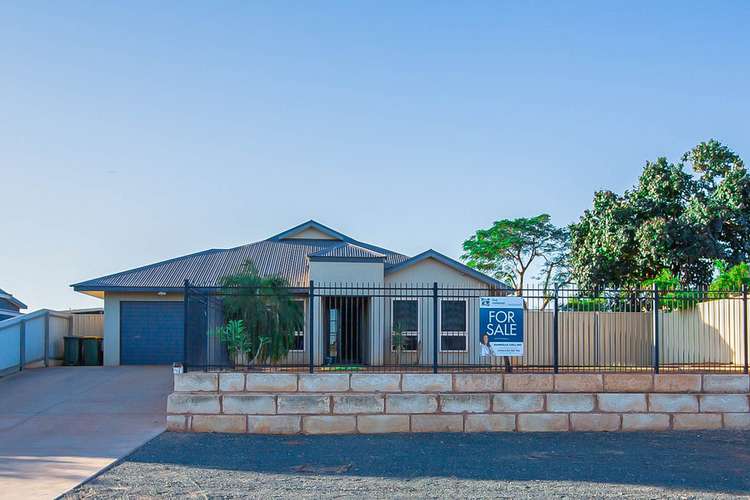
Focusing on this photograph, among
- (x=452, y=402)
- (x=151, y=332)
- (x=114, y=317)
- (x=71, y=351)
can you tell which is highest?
(x=114, y=317)

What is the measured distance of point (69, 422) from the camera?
14055mm

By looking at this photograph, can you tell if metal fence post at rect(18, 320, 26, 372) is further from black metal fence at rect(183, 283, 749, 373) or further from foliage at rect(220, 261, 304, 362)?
foliage at rect(220, 261, 304, 362)

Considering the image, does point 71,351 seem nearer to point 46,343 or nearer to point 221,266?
point 46,343

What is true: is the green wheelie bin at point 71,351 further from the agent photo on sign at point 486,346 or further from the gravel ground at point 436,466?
the agent photo on sign at point 486,346

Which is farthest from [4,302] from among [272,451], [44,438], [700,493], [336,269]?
[700,493]

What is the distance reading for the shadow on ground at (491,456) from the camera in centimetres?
1053

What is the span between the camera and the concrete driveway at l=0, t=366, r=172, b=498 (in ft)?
33.9

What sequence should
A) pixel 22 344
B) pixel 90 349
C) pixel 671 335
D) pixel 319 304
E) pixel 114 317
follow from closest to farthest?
1. pixel 22 344
2. pixel 671 335
3. pixel 114 317
4. pixel 90 349
5. pixel 319 304

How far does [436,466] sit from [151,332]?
1469cm

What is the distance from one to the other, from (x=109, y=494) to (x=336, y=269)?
14.6 metres

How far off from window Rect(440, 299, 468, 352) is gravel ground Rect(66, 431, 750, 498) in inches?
355

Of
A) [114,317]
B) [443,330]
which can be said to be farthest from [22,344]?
[443,330]

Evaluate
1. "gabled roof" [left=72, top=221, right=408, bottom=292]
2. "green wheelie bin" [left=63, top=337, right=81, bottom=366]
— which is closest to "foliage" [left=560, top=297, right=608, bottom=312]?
"gabled roof" [left=72, top=221, right=408, bottom=292]

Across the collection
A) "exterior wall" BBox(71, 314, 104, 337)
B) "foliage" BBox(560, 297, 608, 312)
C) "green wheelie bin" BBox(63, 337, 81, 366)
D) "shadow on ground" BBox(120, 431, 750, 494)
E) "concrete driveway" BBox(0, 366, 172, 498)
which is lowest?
"shadow on ground" BBox(120, 431, 750, 494)
